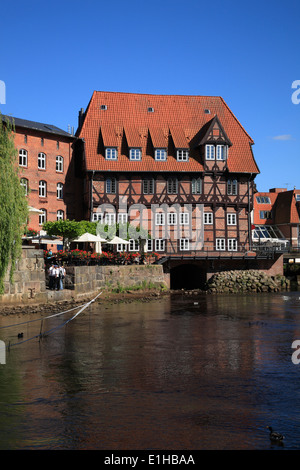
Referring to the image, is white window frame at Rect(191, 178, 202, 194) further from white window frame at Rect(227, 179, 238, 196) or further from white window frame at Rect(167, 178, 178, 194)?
white window frame at Rect(227, 179, 238, 196)

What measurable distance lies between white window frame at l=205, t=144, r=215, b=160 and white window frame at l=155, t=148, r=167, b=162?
3.92m

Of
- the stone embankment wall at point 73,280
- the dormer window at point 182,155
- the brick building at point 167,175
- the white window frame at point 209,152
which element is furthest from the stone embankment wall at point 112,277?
the white window frame at point 209,152

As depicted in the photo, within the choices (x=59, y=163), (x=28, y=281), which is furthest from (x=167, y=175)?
(x=28, y=281)

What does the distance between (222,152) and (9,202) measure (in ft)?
111

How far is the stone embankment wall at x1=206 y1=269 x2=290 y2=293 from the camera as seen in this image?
4450 cm

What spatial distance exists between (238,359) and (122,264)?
1018 inches

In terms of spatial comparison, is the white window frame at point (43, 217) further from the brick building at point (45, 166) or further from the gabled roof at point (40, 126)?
the gabled roof at point (40, 126)

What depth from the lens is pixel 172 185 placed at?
49.3 metres

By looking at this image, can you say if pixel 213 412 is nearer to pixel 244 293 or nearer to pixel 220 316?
pixel 220 316

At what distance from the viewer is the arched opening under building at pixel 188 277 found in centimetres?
4878

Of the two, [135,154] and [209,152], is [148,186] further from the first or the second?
[209,152]

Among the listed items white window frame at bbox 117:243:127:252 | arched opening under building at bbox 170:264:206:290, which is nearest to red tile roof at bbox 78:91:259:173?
white window frame at bbox 117:243:127:252
